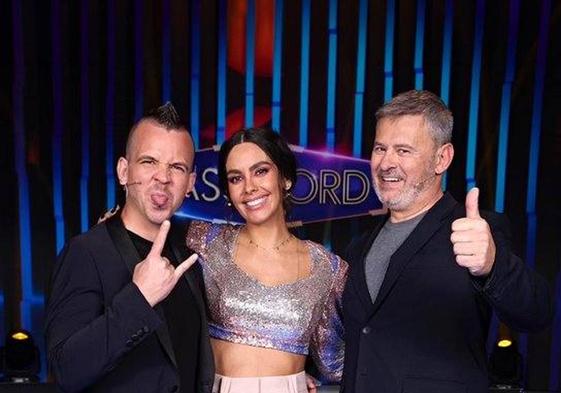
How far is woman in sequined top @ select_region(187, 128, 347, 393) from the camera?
2.04m

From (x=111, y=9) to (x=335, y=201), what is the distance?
5.60 feet

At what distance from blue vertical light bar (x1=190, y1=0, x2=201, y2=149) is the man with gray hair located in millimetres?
2006

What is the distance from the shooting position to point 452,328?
1.70 metres

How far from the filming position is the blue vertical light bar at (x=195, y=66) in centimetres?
368

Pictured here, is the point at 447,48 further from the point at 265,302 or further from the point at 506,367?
the point at 265,302

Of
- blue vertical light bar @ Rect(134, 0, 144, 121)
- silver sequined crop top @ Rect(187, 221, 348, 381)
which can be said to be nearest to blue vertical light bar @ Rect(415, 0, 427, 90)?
blue vertical light bar @ Rect(134, 0, 144, 121)

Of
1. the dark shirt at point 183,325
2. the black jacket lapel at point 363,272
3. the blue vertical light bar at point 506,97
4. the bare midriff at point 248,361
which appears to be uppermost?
the blue vertical light bar at point 506,97

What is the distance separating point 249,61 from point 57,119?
116 cm

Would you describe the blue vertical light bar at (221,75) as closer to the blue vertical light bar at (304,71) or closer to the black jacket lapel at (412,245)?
the blue vertical light bar at (304,71)

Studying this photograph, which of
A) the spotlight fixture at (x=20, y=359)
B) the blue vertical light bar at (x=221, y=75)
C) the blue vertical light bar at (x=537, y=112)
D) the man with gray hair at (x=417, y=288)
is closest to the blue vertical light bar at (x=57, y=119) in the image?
the spotlight fixture at (x=20, y=359)

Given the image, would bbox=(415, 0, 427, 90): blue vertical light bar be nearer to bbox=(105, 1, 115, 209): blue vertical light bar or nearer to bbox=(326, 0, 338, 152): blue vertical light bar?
bbox=(326, 0, 338, 152): blue vertical light bar

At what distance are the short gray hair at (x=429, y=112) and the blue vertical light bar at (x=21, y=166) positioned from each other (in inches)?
103

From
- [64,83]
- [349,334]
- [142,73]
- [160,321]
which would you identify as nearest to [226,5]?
[142,73]

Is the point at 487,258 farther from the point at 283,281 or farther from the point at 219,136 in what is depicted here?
the point at 219,136
